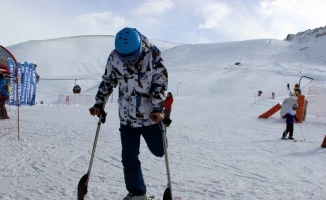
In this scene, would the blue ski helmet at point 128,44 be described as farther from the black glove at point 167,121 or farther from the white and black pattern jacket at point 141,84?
the black glove at point 167,121

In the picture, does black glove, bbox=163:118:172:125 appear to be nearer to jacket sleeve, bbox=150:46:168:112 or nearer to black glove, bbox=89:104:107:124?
jacket sleeve, bbox=150:46:168:112

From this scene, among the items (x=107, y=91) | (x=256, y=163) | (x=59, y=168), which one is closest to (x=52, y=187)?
(x=59, y=168)

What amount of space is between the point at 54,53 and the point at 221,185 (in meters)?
105

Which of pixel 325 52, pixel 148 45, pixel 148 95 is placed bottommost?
pixel 148 95

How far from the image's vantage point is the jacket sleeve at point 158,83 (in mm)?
3202

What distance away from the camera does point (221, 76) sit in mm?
55969

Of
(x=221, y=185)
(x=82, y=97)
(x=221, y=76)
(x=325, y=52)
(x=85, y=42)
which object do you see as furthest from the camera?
(x=85, y=42)

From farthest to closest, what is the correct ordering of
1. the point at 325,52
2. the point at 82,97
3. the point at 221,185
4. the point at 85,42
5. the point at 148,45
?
the point at 85,42 < the point at 325,52 < the point at 82,97 < the point at 221,185 < the point at 148,45

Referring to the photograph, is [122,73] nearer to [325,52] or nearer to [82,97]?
[82,97]

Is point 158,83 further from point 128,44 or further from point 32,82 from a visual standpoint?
point 32,82

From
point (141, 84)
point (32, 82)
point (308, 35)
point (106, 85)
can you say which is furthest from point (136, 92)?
point (308, 35)

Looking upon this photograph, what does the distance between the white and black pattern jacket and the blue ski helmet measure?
15 centimetres

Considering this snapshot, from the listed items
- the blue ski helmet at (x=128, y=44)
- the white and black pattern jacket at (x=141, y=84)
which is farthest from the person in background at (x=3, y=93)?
the blue ski helmet at (x=128, y=44)

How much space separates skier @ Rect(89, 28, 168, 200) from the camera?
3.10 meters
